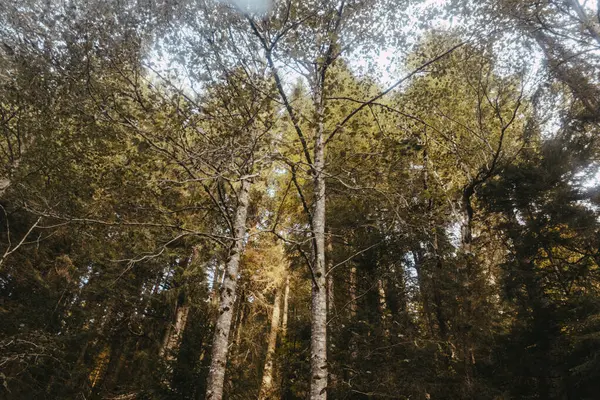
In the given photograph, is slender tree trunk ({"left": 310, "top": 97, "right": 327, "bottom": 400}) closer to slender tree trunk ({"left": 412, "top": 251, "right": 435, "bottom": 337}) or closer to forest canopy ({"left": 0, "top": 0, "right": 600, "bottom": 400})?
forest canopy ({"left": 0, "top": 0, "right": 600, "bottom": 400})

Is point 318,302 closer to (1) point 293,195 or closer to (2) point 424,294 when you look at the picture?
(2) point 424,294

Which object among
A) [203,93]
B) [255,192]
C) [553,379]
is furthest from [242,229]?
[553,379]

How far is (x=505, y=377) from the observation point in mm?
6781

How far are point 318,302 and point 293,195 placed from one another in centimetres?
642

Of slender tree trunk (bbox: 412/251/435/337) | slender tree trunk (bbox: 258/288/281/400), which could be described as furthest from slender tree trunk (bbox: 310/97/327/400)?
slender tree trunk (bbox: 258/288/281/400)

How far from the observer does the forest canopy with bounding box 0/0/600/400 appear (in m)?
4.77

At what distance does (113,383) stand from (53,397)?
92.8 inches

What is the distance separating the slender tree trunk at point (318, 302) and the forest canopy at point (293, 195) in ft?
0.09

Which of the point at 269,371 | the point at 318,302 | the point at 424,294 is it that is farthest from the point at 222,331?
the point at 269,371

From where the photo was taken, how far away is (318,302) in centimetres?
475

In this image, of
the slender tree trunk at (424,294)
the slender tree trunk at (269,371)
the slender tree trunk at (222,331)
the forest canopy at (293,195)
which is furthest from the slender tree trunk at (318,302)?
the slender tree trunk at (269,371)

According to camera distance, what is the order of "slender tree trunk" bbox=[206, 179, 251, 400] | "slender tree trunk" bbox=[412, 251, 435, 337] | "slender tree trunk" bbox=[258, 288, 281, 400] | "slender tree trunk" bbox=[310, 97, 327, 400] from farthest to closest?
"slender tree trunk" bbox=[258, 288, 281, 400] → "slender tree trunk" bbox=[412, 251, 435, 337] → "slender tree trunk" bbox=[206, 179, 251, 400] → "slender tree trunk" bbox=[310, 97, 327, 400]

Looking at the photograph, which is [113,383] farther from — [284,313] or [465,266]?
[465,266]

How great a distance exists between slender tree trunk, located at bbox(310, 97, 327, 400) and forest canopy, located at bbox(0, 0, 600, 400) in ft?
0.09
